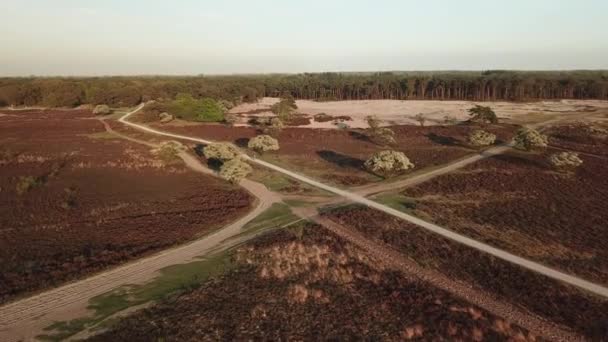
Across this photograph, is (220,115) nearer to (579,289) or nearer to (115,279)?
(115,279)

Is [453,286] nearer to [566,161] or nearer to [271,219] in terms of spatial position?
[271,219]

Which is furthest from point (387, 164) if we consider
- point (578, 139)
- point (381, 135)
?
point (578, 139)

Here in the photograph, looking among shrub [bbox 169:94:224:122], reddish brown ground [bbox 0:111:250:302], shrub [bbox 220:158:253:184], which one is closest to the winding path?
shrub [bbox 220:158:253:184]

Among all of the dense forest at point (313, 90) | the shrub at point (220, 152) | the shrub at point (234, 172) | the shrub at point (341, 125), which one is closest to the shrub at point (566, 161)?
the shrub at point (234, 172)

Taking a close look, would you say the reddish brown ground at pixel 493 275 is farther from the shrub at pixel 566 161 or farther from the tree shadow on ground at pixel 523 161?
the tree shadow on ground at pixel 523 161

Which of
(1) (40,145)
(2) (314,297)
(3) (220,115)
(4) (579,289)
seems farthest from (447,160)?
(1) (40,145)

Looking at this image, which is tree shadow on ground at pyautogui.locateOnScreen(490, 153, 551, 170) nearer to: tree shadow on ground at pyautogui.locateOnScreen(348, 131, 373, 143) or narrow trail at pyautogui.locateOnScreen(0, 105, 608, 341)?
tree shadow on ground at pyautogui.locateOnScreen(348, 131, 373, 143)

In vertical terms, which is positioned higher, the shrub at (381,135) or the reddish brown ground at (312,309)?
the shrub at (381,135)
